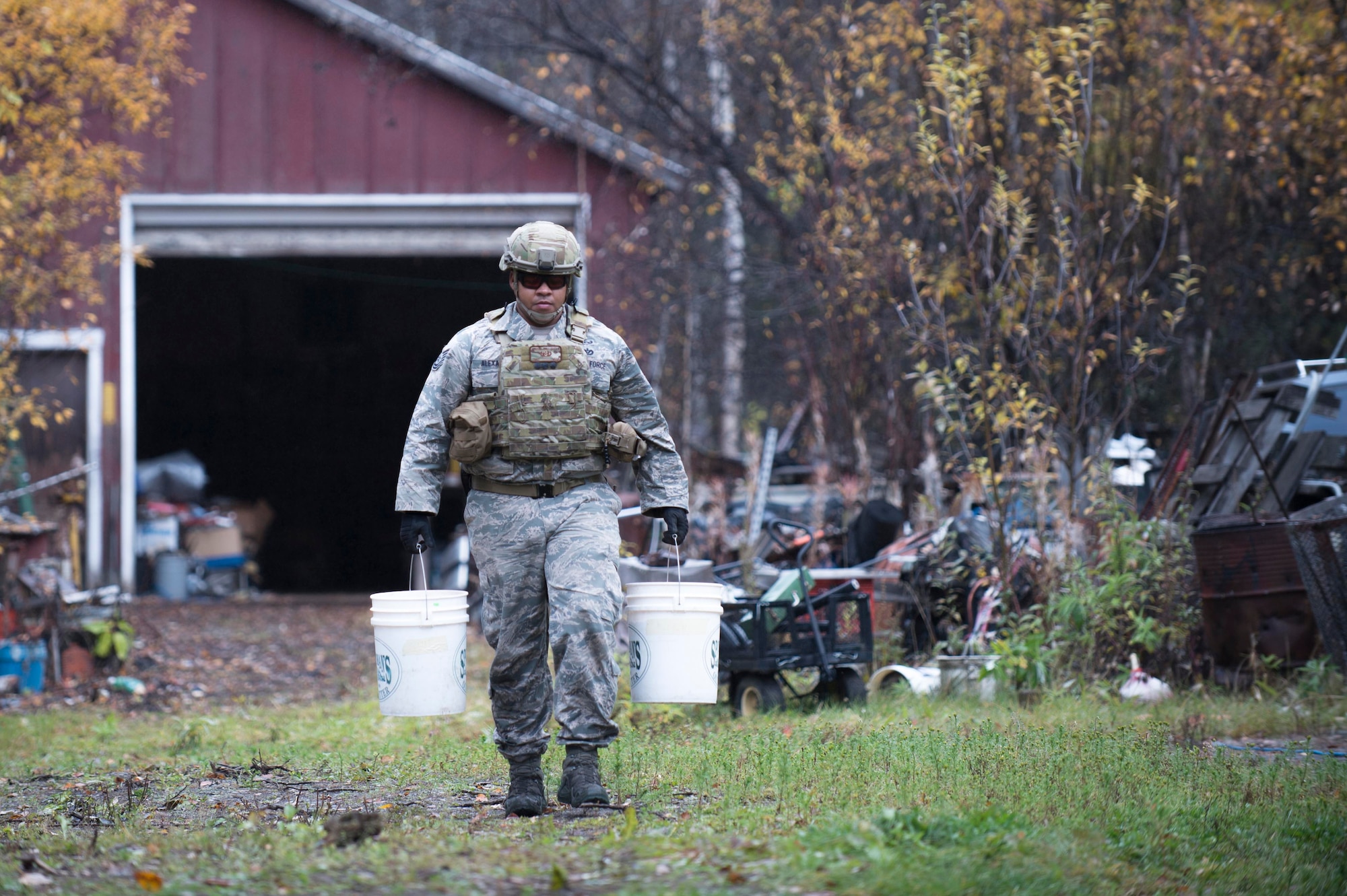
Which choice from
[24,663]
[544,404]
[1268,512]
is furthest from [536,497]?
[24,663]

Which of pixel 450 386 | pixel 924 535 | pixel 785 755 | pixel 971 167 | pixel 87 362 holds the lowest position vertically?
pixel 785 755

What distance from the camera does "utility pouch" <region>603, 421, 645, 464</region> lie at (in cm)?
510

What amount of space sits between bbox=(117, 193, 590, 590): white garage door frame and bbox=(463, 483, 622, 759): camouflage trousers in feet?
31.8

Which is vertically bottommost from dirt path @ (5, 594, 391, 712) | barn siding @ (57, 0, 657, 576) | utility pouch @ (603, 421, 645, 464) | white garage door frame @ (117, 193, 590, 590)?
dirt path @ (5, 594, 391, 712)

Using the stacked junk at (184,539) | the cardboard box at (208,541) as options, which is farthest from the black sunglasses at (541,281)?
the cardboard box at (208,541)

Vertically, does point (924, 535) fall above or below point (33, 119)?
below

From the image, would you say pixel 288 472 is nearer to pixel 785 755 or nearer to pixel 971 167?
pixel 971 167

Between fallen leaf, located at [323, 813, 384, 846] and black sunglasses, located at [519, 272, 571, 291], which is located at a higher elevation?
black sunglasses, located at [519, 272, 571, 291]

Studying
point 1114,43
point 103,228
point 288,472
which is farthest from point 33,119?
point 288,472

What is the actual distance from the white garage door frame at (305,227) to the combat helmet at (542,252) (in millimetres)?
9495

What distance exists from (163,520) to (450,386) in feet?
41.8

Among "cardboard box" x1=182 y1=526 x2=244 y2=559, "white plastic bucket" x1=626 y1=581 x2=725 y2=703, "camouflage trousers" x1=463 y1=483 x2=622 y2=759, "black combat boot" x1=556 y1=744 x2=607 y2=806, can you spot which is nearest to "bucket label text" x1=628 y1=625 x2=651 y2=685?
"white plastic bucket" x1=626 y1=581 x2=725 y2=703

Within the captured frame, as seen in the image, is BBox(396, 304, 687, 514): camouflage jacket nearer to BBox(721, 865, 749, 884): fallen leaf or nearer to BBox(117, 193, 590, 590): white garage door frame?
BBox(721, 865, 749, 884): fallen leaf

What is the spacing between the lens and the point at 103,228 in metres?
14.4
